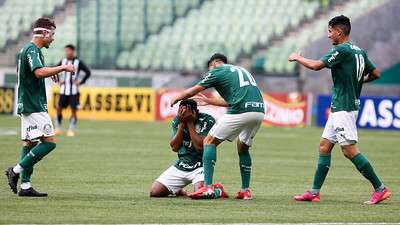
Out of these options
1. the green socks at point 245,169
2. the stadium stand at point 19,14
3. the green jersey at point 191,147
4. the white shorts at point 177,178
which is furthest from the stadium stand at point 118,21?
the green socks at point 245,169

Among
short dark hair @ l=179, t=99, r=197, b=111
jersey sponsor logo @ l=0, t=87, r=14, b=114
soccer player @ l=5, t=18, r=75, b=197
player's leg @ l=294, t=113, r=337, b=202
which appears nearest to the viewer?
soccer player @ l=5, t=18, r=75, b=197

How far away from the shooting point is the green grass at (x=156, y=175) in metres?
10.1

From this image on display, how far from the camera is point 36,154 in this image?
38.1 ft

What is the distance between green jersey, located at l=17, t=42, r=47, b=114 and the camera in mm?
11633

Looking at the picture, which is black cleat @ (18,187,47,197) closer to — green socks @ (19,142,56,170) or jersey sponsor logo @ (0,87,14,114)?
green socks @ (19,142,56,170)

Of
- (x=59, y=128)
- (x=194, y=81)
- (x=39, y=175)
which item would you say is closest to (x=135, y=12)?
(x=194, y=81)

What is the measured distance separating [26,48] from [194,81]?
26767 mm

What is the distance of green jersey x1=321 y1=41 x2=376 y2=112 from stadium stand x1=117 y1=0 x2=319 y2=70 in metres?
26.9

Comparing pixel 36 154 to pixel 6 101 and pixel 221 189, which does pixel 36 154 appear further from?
pixel 6 101

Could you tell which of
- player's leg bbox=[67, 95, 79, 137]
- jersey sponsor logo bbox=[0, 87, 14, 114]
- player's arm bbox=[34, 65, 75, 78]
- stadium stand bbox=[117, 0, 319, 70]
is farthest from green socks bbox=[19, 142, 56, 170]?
stadium stand bbox=[117, 0, 319, 70]

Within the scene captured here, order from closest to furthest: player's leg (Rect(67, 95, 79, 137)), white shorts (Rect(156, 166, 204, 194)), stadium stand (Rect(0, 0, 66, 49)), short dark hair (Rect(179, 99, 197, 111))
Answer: short dark hair (Rect(179, 99, 197, 111)) → white shorts (Rect(156, 166, 204, 194)) → player's leg (Rect(67, 95, 79, 137)) → stadium stand (Rect(0, 0, 66, 49))

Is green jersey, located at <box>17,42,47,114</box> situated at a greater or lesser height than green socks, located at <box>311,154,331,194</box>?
greater

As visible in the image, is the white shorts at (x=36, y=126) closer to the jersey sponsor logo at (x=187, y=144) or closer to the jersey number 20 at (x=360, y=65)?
the jersey sponsor logo at (x=187, y=144)

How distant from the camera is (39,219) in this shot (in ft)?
31.3
